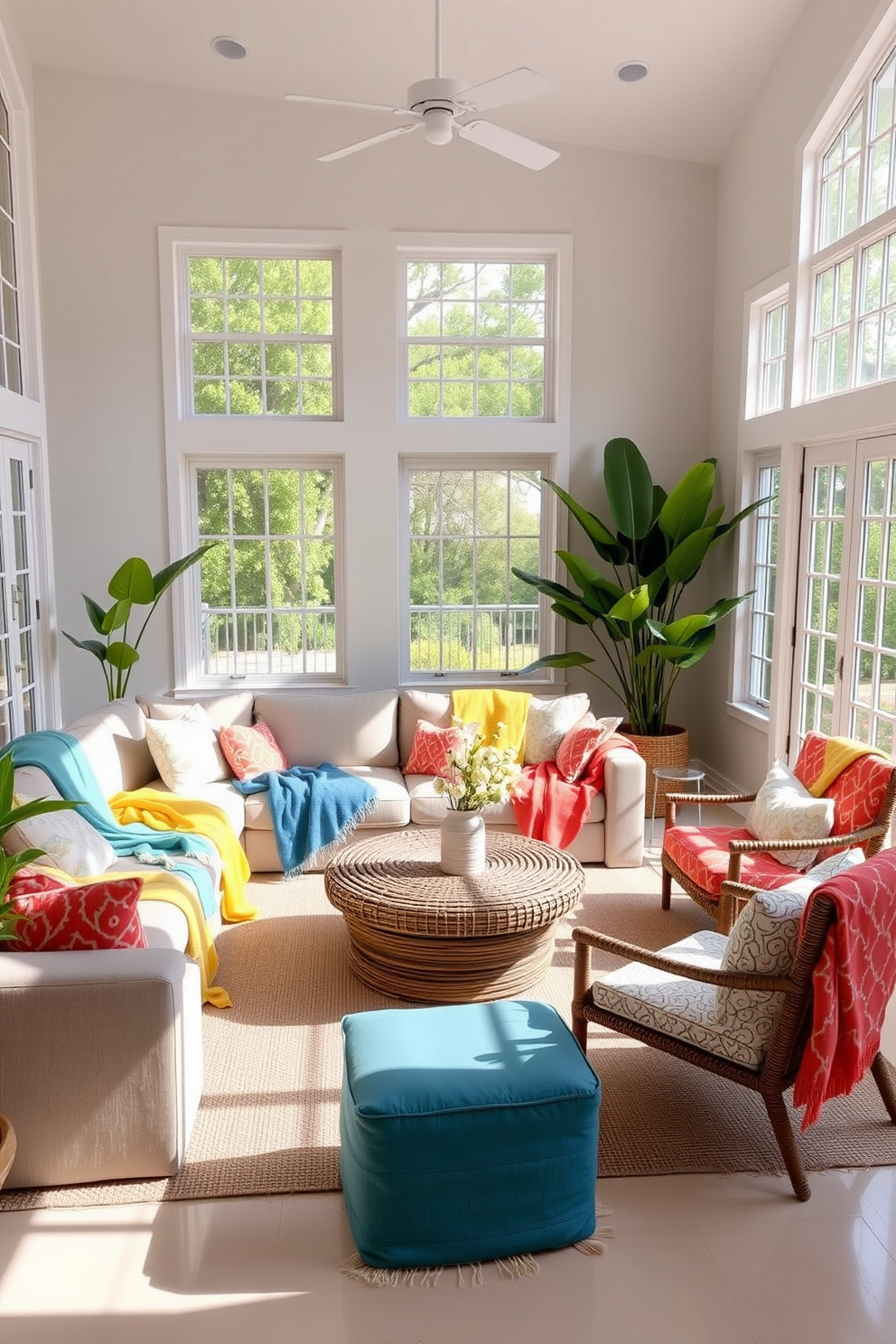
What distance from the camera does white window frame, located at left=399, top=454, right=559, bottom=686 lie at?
6820mm

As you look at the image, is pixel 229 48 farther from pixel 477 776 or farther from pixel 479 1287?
pixel 479 1287

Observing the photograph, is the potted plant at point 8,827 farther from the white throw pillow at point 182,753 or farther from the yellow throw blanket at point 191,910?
the white throw pillow at point 182,753

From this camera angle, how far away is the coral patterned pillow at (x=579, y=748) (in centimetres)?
532

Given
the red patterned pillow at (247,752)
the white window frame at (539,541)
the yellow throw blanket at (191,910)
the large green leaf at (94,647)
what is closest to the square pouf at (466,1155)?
the yellow throw blanket at (191,910)

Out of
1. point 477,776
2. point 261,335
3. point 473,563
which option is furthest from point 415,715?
point 261,335

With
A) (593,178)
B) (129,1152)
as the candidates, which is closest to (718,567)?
(593,178)

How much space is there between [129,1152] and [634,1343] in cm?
134

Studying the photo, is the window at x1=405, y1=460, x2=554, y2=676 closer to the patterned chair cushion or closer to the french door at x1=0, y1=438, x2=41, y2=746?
the french door at x1=0, y1=438, x2=41, y2=746

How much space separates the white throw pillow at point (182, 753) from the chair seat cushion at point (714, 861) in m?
2.23

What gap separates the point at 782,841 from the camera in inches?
159

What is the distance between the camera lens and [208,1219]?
2.66 m

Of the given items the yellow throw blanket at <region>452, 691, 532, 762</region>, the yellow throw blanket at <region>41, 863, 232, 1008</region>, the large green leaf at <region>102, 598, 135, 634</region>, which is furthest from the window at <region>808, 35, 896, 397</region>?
the large green leaf at <region>102, 598, 135, 634</region>

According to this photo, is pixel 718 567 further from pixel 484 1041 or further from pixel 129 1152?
pixel 129 1152

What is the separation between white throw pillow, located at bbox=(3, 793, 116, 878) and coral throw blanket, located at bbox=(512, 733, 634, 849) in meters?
2.06
